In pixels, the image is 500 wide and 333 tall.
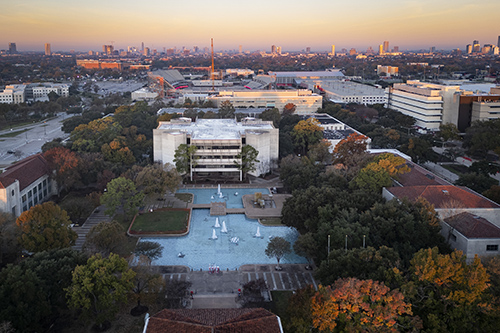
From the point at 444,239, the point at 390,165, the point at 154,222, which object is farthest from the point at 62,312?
the point at 390,165

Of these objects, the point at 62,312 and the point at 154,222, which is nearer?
the point at 62,312

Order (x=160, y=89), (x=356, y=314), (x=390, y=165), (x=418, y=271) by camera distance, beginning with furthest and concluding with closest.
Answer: (x=160, y=89) < (x=390, y=165) < (x=418, y=271) < (x=356, y=314)

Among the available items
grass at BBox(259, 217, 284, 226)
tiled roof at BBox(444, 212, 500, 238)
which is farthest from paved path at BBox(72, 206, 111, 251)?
tiled roof at BBox(444, 212, 500, 238)

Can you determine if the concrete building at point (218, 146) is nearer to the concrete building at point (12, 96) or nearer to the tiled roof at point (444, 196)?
the tiled roof at point (444, 196)

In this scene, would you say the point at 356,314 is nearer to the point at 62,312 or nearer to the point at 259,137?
the point at 62,312

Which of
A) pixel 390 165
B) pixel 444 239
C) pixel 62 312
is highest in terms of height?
pixel 390 165

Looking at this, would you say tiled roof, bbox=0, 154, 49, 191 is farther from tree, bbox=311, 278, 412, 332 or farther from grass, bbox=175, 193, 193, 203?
tree, bbox=311, 278, 412, 332

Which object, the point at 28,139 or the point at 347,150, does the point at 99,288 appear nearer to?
the point at 347,150

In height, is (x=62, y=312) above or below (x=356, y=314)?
below
